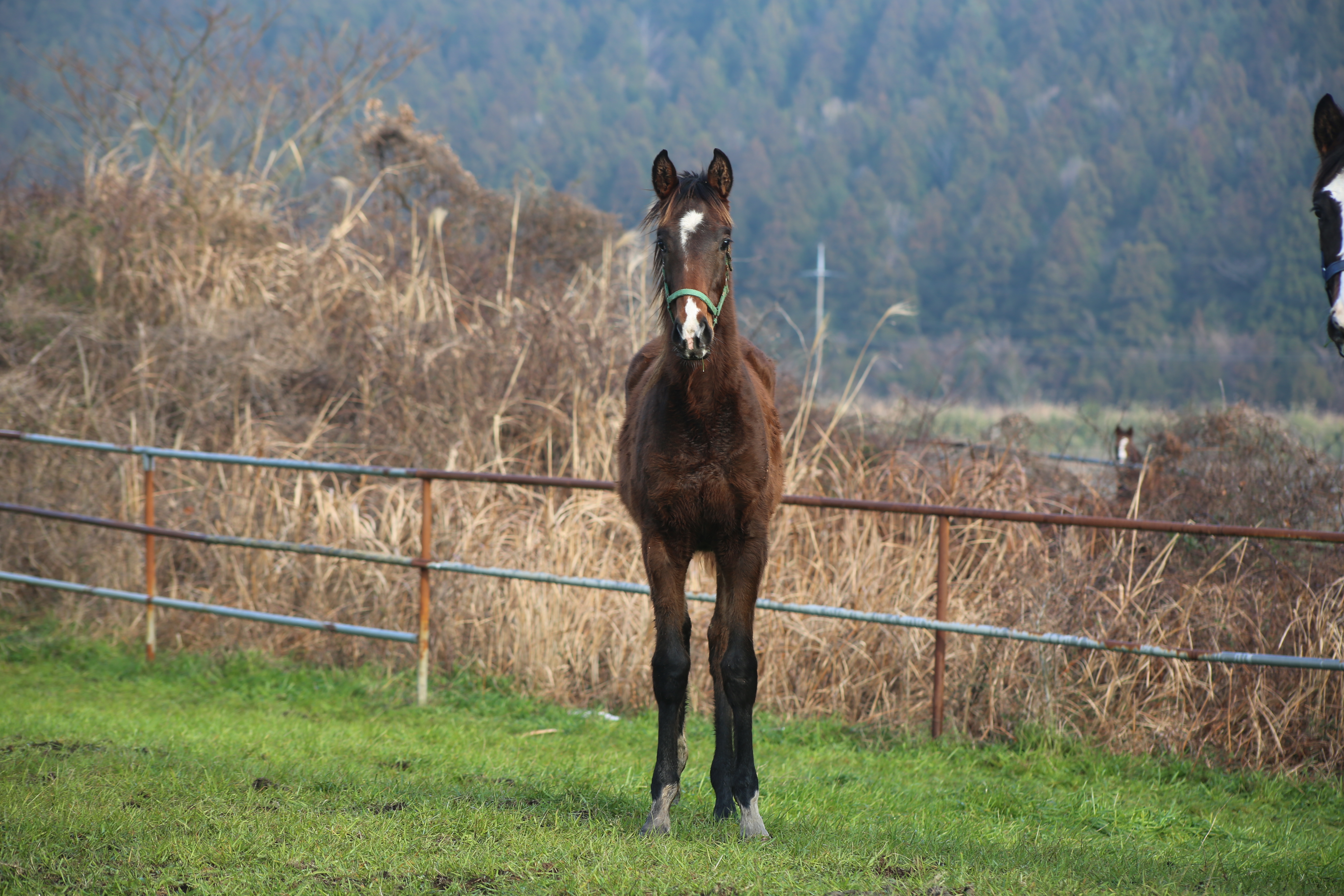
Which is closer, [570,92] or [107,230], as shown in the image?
[107,230]

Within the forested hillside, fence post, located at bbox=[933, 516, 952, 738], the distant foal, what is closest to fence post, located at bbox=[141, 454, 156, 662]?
the distant foal

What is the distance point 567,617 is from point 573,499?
0.95 m

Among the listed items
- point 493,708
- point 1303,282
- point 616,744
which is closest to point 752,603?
point 616,744

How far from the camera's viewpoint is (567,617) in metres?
6.10

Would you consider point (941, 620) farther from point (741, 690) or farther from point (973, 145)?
point (973, 145)

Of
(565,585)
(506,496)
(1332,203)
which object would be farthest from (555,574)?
(1332,203)

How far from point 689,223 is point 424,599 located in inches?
127

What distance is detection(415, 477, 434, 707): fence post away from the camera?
18.8 ft

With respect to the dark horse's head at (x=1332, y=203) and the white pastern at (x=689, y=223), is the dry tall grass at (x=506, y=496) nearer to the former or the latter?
the dark horse's head at (x=1332, y=203)

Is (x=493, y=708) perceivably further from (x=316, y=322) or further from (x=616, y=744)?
(x=316, y=322)

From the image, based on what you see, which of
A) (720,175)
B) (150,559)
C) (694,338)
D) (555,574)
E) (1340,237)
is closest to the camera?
(1340,237)

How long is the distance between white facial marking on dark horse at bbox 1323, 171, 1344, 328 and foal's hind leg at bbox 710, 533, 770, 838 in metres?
1.82

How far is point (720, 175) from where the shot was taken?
3.69 metres

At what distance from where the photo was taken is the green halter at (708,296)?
3258 millimetres
